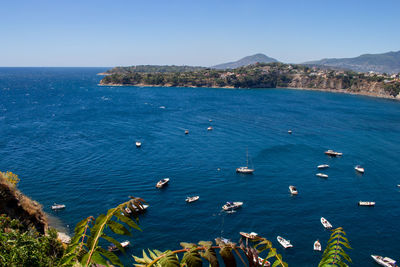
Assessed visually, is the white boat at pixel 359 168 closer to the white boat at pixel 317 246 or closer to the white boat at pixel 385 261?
the white boat at pixel 385 261

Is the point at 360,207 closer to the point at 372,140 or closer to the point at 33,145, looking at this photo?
the point at 372,140

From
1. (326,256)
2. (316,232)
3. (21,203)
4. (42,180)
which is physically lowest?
(316,232)

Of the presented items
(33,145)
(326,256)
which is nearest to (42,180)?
(33,145)

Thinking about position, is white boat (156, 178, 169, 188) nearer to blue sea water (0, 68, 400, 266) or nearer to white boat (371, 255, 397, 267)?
blue sea water (0, 68, 400, 266)

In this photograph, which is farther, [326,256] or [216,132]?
[216,132]

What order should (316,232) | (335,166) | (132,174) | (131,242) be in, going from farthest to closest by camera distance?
(335,166) < (132,174) < (316,232) < (131,242)

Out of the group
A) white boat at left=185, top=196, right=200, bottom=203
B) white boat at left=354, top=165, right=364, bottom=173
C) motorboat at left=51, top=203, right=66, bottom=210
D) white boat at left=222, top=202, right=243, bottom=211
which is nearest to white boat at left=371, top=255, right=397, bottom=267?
white boat at left=222, top=202, right=243, bottom=211
